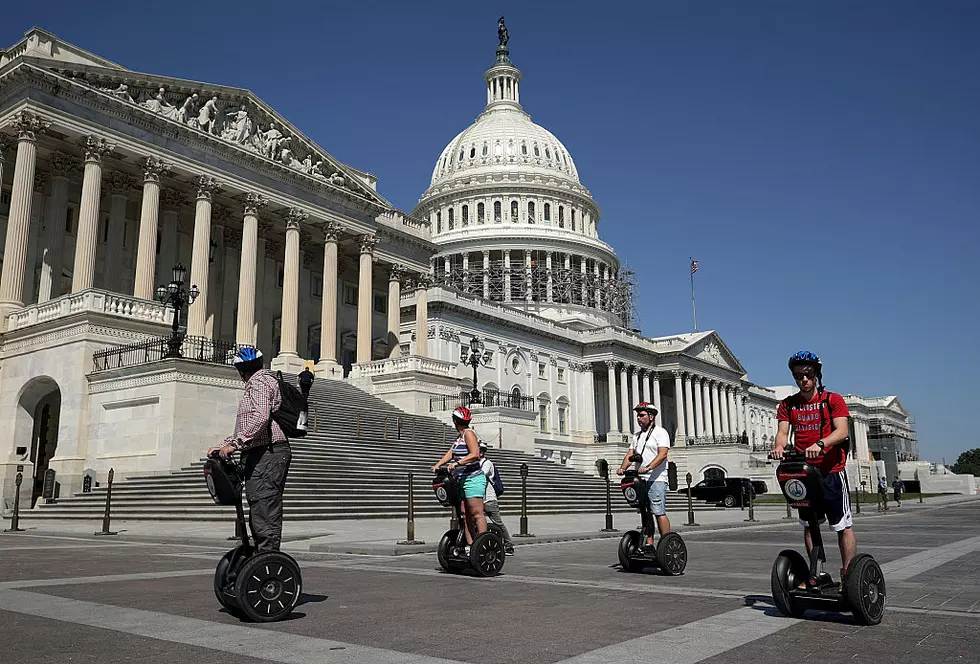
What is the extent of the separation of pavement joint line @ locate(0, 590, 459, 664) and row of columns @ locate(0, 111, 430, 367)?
99.9ft

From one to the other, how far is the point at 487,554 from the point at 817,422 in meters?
5.10

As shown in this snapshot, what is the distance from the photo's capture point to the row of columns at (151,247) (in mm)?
35625

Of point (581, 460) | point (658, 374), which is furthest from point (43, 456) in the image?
point (658, 374)

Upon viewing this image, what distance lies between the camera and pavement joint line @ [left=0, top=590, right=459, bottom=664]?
6.03m

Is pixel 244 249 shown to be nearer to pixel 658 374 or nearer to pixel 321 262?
pixel 321 262

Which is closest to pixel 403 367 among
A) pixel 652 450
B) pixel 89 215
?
pixel 89 215

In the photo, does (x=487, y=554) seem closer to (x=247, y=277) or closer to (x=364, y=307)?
(x=247, y=277)

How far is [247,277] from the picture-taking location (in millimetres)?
43875

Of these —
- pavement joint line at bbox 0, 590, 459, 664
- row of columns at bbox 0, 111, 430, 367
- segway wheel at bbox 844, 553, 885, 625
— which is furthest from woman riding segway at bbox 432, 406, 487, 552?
row of columns at bbox 0, 111, 430, 367

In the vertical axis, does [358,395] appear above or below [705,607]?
above

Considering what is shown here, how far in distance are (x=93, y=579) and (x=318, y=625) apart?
499cm

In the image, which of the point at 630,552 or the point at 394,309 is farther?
the point at 394,309

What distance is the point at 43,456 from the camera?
35.8 meters

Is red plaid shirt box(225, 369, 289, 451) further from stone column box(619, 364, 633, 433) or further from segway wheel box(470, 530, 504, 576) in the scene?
Answer: stone column box(619, 364, 633, 433)
